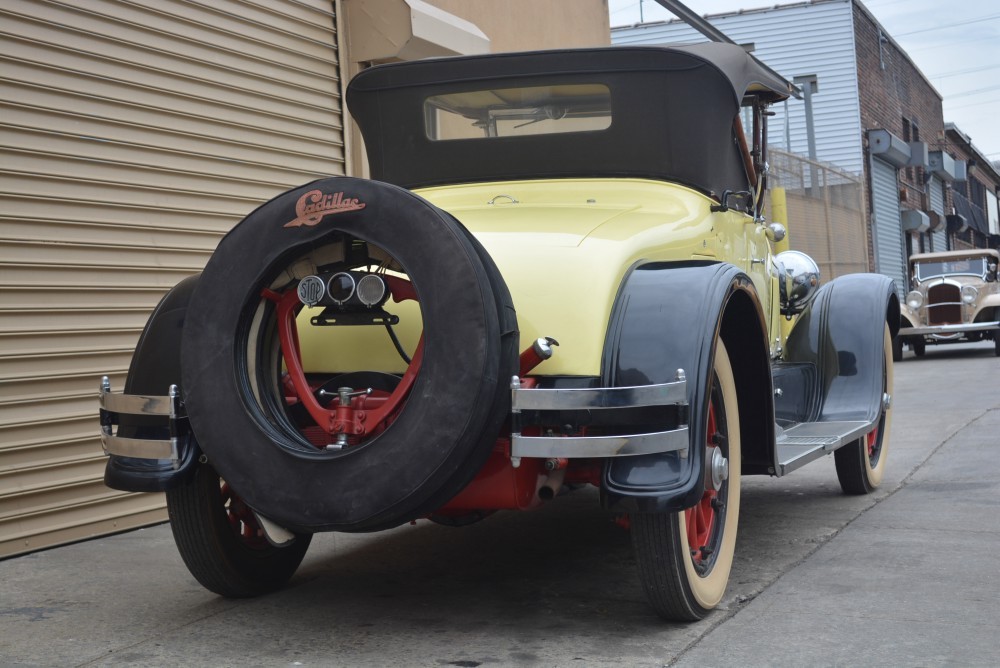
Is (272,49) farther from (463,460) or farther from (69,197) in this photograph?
(463,460)

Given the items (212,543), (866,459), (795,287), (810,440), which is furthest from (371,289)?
(866,459)

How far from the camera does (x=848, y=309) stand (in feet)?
19.5

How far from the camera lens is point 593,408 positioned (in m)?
3.28

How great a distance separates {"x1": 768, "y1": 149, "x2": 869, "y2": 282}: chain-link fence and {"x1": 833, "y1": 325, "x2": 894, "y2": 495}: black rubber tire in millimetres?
10829

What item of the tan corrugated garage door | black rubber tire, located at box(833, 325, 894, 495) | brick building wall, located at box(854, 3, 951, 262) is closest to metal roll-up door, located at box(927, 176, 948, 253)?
brick building wall, located at box(854, 3, 951, 262)

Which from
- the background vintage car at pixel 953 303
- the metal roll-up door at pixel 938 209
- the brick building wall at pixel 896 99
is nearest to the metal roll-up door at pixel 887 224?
the brick building wall at pixel 896 99

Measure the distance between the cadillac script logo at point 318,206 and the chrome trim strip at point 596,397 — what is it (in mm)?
766

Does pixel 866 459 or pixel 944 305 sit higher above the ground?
pixel 944 305

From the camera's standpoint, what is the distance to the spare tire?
321 centimetres

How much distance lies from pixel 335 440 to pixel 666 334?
1082 mm

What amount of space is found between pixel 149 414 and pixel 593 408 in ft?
5.07

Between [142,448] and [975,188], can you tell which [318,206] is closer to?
[142,448]

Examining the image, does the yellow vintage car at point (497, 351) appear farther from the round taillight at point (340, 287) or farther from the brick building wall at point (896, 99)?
the brick building wall at point (896, 99)

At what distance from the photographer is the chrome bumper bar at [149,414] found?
145 inches
